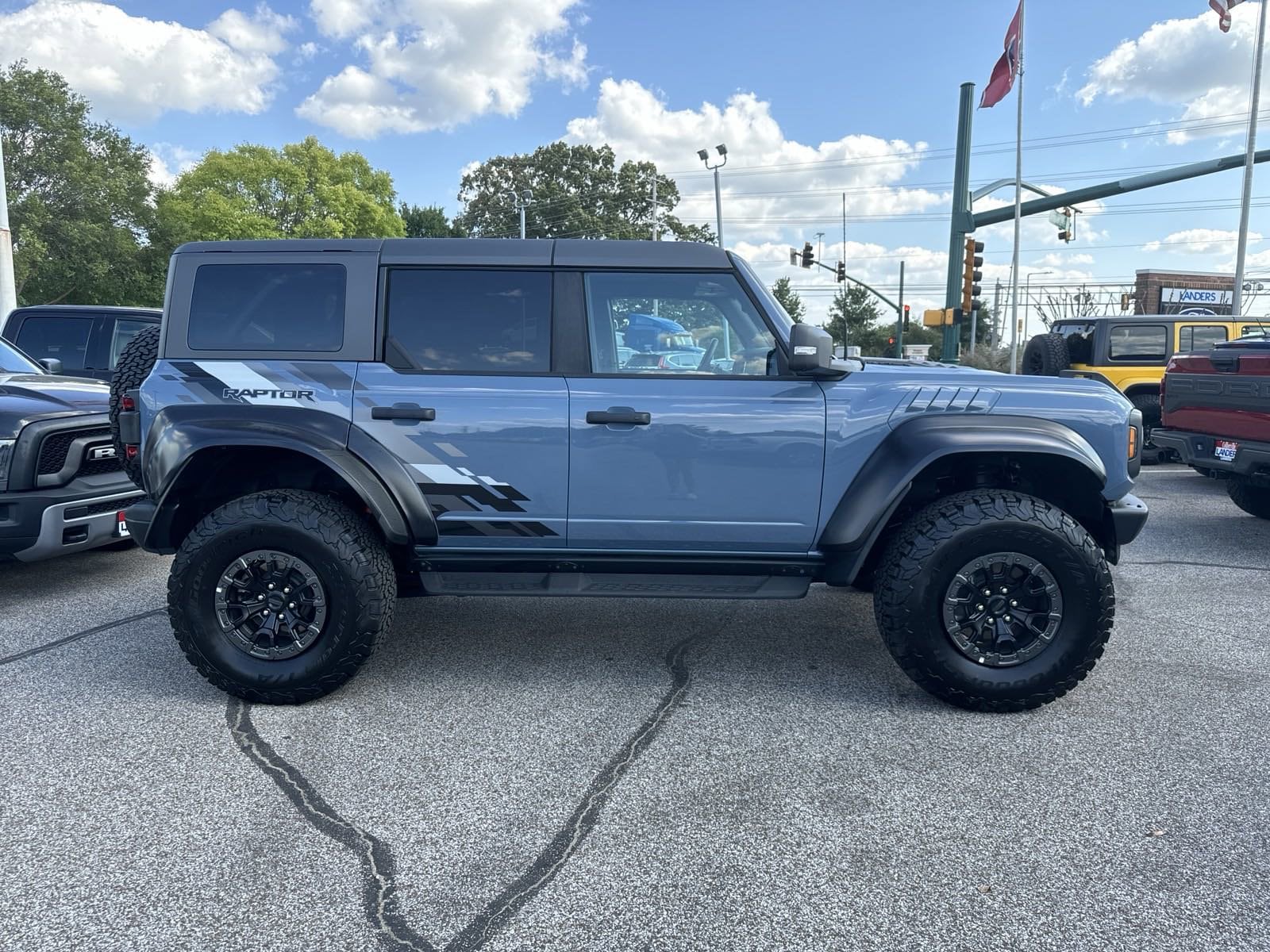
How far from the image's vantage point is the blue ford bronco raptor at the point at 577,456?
11.7ft

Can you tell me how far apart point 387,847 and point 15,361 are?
5821mm

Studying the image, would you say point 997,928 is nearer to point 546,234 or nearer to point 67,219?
point 67,219

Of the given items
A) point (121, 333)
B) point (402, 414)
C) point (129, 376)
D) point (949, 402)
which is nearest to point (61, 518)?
point (129, 376)

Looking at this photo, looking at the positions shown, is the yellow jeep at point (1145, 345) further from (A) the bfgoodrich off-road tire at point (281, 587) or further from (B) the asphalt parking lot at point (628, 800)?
(A) the bfgoodrich off-road tire at point (281, 587)

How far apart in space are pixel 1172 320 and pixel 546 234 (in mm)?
44526

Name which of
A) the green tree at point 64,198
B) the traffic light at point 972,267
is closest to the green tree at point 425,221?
the green tree at point 64,198

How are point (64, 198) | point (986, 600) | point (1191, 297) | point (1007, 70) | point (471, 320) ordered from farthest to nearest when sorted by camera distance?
point (1191, 297) < point (64, 198) < point (1007, 70) < point (471, 320) < point (986, 600)

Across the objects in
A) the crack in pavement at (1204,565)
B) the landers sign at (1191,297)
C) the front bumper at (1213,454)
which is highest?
the landers sign at (1191,297)

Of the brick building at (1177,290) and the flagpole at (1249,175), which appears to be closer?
the flagpole at (1249,175)

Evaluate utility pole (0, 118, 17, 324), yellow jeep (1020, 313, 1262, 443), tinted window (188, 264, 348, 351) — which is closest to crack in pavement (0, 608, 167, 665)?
tinted window (188, 264, 348, 351)

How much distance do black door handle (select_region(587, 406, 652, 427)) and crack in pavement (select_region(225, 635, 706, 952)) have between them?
1.20 metres

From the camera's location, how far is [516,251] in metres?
3.81

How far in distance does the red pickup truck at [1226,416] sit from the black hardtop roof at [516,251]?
501cm

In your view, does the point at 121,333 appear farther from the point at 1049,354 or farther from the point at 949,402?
the point at 1049,354
